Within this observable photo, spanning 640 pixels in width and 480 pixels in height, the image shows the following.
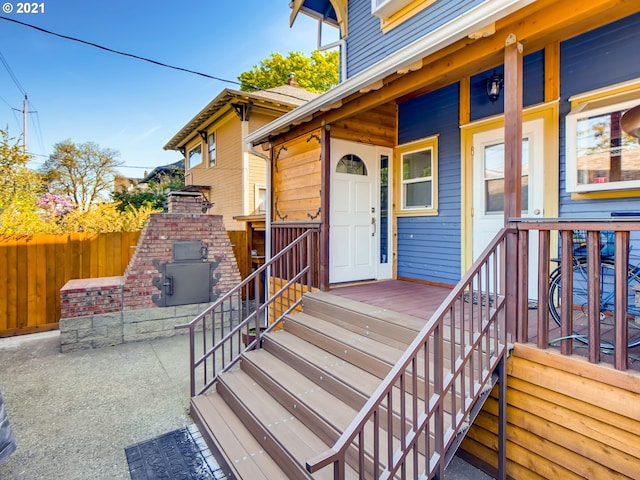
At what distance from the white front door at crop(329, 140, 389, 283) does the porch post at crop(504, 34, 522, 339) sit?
2.41 m

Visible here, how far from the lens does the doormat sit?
238 cm

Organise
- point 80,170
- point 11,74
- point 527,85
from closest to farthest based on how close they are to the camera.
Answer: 1. point 527,85
2. point 11,74
3. point 80,170

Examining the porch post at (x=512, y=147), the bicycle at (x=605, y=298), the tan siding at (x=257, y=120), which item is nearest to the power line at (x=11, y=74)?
the tan siding at (x=257, y=120)

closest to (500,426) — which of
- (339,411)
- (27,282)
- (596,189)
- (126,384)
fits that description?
(339,411)

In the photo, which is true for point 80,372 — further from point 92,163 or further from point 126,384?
point 92,163

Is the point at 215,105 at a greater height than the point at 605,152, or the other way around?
the point at 215,105

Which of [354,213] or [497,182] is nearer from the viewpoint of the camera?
[497,182]

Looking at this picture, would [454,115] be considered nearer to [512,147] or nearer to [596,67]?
[596,67]

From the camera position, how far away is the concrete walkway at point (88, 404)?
2494mm

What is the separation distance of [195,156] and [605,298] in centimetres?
1417

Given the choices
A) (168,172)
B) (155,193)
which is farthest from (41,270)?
(168,172)

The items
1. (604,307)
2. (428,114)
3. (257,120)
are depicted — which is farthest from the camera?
(257,120)

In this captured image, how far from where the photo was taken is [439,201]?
179 inches

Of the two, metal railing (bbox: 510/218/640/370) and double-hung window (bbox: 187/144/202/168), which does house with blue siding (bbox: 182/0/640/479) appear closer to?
metal railing (bbox: 510/218/640/370)
